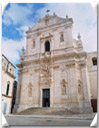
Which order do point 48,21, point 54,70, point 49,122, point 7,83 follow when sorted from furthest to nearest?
1. point 48,21
2. point 7,83
3. point 54,70
4. point 49,122

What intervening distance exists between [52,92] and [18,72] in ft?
18.9

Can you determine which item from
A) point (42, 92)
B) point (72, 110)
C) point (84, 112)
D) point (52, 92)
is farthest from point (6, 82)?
point (84, 112)

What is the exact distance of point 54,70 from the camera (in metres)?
14.9

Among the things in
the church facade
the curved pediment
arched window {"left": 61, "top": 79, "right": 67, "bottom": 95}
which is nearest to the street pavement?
the church facade

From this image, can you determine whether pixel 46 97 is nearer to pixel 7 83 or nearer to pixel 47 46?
pixel 7 83

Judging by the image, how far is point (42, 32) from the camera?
17.8 meters

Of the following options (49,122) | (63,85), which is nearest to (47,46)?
(63,85)

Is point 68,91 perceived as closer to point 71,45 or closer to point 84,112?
point 84,112

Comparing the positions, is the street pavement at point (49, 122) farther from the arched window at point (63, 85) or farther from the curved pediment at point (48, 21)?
the curved pediment at point (48, 21)

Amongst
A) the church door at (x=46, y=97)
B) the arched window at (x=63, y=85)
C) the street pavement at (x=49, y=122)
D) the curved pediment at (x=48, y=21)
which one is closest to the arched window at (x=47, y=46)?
the curved pediment at (x=48, y=21)

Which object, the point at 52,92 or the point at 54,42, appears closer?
the point at 52,92

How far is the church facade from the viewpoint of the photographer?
13.2 meters

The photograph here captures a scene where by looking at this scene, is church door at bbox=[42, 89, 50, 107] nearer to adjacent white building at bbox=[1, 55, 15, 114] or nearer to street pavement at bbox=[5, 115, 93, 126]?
adjacent white building at bbox=[1, 55, 15, 114]

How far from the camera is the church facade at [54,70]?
43.2ft
